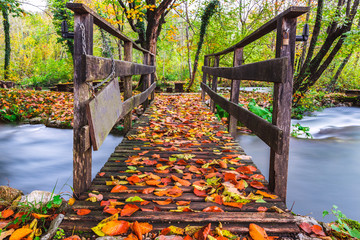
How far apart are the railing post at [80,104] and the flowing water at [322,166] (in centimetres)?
299

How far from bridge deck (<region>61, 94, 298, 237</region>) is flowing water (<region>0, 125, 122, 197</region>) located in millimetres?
1869

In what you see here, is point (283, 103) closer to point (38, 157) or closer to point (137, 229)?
point (137, 229)

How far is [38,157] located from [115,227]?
503 cm

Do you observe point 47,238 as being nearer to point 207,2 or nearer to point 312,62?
point 312,62

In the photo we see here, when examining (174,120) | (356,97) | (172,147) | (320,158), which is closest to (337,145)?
(320,158)

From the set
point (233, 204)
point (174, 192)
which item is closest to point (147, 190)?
point (174, 192)

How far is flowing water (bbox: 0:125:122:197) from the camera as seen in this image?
4727 mm

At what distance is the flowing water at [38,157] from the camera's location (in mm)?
4727

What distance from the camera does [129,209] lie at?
1.84 metres

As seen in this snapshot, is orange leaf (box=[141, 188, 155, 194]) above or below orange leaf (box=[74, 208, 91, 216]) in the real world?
above

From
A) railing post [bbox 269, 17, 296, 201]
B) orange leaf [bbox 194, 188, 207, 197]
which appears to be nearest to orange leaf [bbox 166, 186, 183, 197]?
orange leaf [bbox 194, 188, 207, 197]

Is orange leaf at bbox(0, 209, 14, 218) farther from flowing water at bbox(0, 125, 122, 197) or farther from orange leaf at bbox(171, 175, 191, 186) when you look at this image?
flowing water at bbox(0, 125, 122, 197)

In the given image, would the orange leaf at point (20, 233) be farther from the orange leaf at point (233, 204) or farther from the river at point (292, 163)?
the river at point (292, 163)

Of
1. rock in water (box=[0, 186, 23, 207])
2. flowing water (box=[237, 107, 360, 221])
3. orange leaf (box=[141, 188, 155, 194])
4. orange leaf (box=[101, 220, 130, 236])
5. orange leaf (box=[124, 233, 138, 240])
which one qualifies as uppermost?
orange leaf (box=[141, 188, 155, 194])
